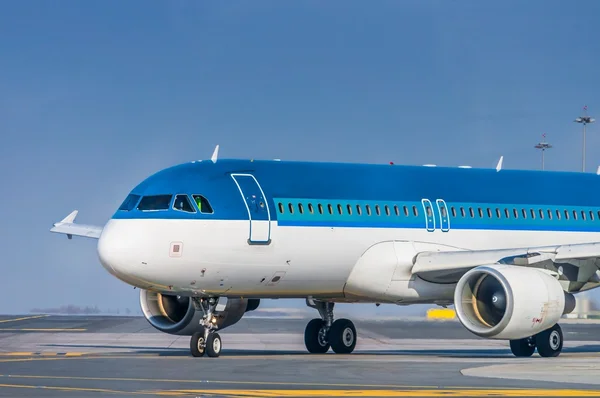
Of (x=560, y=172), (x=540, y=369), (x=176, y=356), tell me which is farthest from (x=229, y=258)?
(x=560, y=172)

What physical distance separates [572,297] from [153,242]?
35.0 feet

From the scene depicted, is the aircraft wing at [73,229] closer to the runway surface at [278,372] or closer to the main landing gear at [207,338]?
the runway surface at [278,372]

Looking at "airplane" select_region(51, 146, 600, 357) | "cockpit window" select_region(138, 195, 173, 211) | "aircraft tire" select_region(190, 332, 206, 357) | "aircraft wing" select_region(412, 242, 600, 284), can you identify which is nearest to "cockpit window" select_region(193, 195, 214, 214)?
"airplane" select_region(51, 146, 600, 357)

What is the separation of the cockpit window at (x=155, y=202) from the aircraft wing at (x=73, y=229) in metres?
6.01

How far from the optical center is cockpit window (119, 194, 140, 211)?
92.6ft

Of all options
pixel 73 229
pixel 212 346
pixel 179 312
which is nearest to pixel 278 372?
pixel 212 346

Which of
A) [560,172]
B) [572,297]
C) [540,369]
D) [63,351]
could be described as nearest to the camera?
[540,369]

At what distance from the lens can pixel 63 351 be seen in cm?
3244

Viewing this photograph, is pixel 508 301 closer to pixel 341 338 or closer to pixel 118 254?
pixel 341 338

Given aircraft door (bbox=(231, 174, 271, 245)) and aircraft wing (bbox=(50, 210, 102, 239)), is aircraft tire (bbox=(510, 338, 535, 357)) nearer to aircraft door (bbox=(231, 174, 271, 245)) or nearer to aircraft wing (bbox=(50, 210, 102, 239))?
aircraft door (bbox=(231, 174, 271, 245))

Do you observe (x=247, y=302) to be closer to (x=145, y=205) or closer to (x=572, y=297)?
(x=145, y=205)

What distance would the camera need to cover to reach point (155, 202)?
28.1m

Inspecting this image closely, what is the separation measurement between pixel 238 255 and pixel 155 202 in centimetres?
238

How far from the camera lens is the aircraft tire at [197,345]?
92.9 feet
